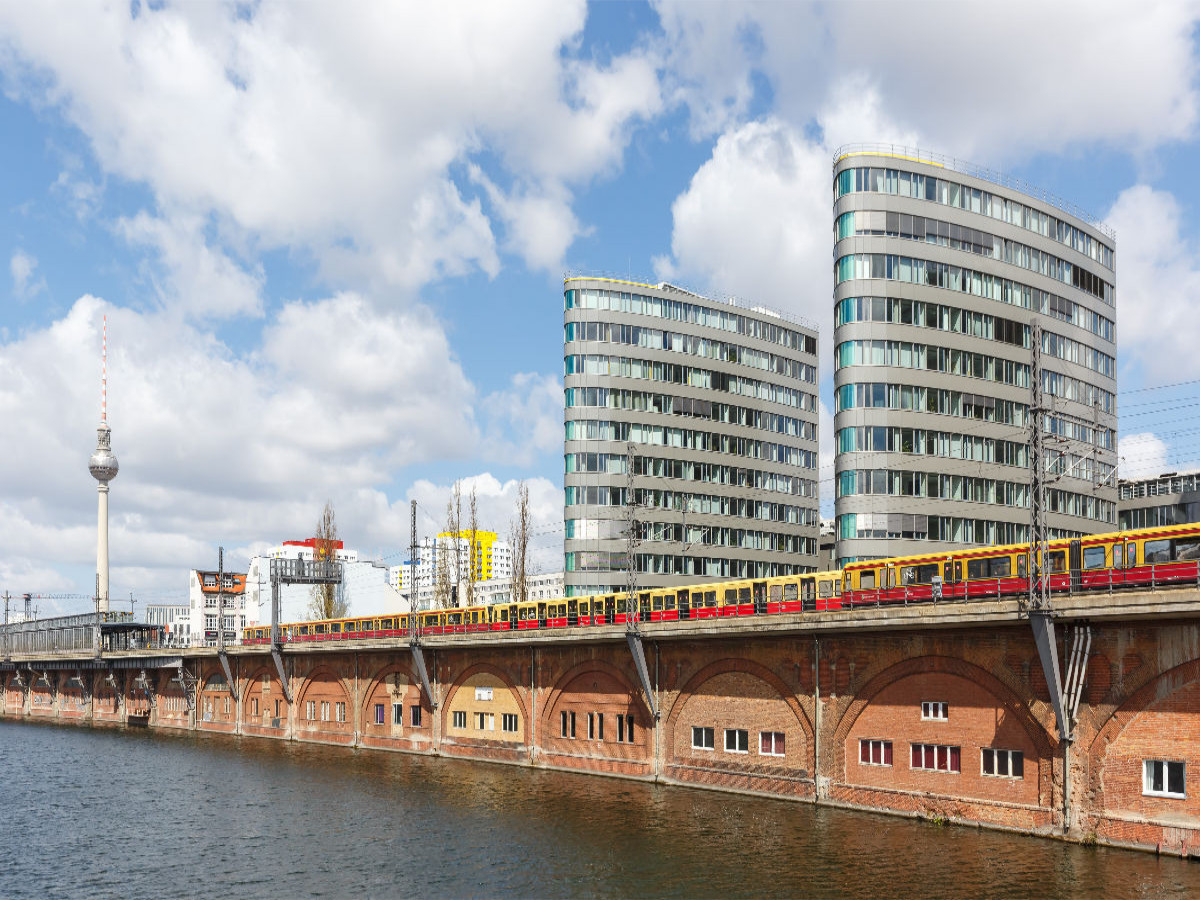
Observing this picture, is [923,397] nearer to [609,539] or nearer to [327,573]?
[609,539]

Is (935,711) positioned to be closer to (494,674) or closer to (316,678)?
(494,674)

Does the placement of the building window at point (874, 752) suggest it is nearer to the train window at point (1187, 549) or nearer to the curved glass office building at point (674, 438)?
the train window at point (1187, 549)

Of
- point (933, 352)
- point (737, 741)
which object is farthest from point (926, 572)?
point (933, 352)

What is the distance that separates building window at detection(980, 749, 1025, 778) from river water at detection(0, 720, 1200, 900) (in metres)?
2.57

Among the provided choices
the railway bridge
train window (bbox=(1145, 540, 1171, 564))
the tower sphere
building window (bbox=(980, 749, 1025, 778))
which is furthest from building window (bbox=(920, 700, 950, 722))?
the tower sphere

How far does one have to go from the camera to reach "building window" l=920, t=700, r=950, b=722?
162 feet

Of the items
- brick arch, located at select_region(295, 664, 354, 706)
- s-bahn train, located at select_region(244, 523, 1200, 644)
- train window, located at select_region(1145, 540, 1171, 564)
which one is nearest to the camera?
s-bahn train, located at select_region(244, 523, 1200, 644)

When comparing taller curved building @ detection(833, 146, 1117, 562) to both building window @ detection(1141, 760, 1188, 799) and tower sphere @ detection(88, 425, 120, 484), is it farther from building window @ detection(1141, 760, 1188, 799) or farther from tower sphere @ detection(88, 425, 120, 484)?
tower sphere @ detection(88, 425, 120, 484)

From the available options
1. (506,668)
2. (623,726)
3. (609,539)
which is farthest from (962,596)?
(609,539)

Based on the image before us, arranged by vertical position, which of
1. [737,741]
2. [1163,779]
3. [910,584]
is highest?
[910,584]

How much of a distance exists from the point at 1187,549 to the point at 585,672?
118ft

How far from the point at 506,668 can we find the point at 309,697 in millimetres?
27744

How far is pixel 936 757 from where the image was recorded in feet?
162

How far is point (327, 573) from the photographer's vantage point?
118m
